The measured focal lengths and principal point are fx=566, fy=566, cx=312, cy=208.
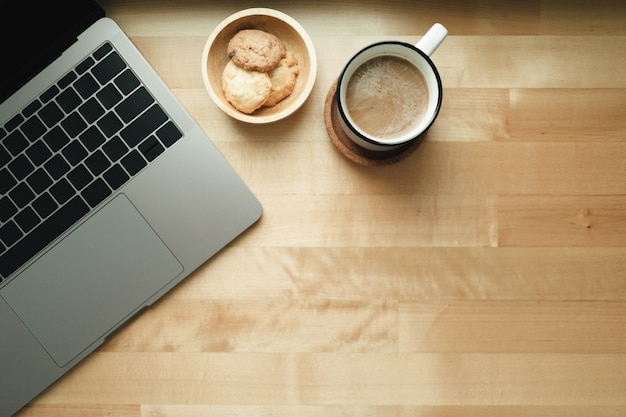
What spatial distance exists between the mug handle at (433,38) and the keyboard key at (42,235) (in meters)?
0.44

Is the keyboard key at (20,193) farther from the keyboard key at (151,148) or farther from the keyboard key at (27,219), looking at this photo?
the keyboard key at (151,148)

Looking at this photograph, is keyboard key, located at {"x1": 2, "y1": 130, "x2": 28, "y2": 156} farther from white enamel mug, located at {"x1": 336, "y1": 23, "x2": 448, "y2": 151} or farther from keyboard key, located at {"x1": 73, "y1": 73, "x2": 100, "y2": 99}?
white enamel mug, located at {"x1": 336, "y1": 23, "x2": 448, "y2": 151}

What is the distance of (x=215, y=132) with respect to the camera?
0.73 metres

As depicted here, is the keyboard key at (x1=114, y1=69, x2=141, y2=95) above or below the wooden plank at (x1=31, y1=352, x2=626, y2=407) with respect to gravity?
above

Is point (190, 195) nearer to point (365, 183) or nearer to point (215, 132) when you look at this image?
point (215, 132)

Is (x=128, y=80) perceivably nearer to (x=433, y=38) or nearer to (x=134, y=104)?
(x=134, y=104)

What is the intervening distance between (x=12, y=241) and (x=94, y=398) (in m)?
0.23

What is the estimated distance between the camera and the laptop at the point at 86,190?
26.6 inches

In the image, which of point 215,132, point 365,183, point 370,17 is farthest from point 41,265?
point 370,17

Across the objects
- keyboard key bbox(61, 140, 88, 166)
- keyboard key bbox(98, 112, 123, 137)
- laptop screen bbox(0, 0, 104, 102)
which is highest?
laptop screen bbox(0, 0, 104, 102)

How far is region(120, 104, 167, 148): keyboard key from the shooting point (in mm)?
678

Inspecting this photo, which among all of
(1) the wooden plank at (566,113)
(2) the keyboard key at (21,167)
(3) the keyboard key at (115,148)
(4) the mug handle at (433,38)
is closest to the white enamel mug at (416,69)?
(4) the mug handle at (433,38)

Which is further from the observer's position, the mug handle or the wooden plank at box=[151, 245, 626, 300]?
the wooden plank at box=[151, 245, 626, 300]

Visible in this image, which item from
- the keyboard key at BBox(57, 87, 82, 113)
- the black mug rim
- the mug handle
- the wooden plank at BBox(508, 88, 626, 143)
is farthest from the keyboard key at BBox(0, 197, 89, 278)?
the wooden plank at BBox(508, 88, 626, 143)
